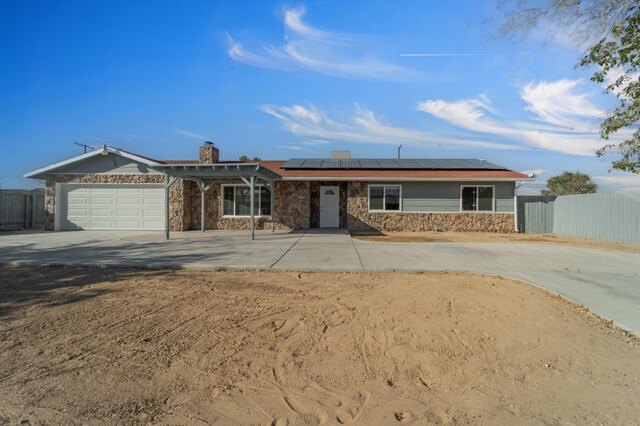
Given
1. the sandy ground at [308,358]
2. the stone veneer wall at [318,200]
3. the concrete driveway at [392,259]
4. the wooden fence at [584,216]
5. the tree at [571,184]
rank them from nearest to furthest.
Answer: the sandy ground at [308,358]
the concrete driveway at [392,259]
the wooden fence at [584,216]
the stone veneer wall at [318,200]
the tree at [571,184]

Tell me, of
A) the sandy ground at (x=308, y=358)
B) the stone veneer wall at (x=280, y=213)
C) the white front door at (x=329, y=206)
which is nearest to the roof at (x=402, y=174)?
the stone veneer wall at (x=280, y=213)

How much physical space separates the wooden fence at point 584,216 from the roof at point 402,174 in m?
2.01

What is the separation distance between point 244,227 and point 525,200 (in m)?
14.5

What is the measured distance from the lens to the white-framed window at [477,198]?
60.2 ft

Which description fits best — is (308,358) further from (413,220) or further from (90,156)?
(90,156)

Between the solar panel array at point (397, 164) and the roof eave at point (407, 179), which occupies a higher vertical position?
the solar panel array at point (397, 164)

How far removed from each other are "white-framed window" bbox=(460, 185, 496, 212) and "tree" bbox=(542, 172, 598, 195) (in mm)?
17717

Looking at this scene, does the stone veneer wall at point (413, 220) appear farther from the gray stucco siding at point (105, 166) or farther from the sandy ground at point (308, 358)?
the sandy ground at point (308, 358)

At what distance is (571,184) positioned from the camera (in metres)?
36.1

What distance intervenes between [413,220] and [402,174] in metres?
2.39

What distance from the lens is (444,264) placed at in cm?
866

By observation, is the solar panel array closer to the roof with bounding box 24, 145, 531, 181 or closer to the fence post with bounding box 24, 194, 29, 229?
the roof with bounding box 24, 145, 531, 181

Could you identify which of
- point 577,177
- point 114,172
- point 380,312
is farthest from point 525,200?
point 577,177

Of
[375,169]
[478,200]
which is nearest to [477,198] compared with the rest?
[478,200]
